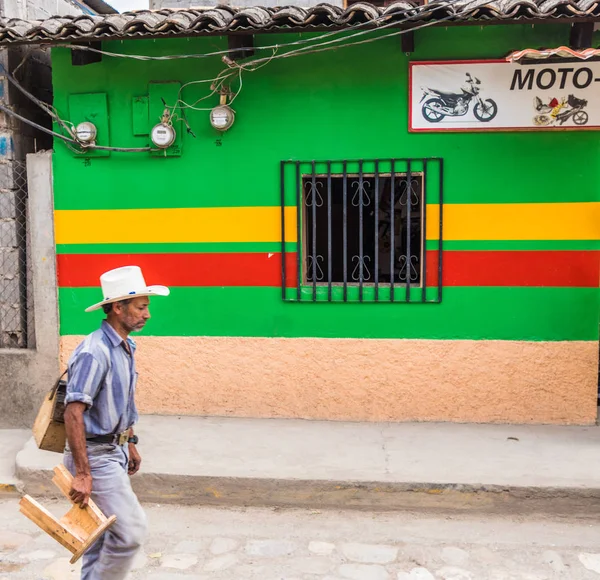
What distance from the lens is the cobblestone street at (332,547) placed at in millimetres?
4160

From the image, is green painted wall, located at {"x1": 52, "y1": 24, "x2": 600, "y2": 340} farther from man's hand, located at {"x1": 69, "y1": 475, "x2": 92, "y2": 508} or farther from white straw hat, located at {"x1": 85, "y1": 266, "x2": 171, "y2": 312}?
man's hand, located at {"x1": 69, "y1": 475, "x2": 92, "y2": 508}

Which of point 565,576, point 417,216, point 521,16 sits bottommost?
point 565,576

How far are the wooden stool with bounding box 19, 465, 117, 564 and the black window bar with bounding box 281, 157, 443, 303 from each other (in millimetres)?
3373

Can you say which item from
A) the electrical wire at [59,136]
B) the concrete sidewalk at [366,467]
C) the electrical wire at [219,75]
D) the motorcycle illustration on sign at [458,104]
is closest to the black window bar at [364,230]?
the motorcycle illustration on sign at [458,104]

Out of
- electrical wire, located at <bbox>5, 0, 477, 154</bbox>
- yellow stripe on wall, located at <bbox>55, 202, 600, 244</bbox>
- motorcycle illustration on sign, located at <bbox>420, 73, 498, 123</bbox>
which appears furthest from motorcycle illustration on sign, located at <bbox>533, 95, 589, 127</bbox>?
electrical wire, located at <bbox>5, 0, 477, 154</bbox>

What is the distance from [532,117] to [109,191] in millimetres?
3852

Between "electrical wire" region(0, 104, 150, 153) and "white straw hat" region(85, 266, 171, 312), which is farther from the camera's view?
"electrical wire" region(0, 104, 150, 153)

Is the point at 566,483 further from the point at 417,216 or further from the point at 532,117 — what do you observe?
the point at 532,117

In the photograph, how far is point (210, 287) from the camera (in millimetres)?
6523

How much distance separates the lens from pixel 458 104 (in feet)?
20.0

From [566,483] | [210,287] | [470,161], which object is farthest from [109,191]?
[566,483]

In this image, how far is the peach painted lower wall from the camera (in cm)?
624

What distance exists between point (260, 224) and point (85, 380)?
3325 mm

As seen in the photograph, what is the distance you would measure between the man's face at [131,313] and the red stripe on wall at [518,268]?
3.35 m
